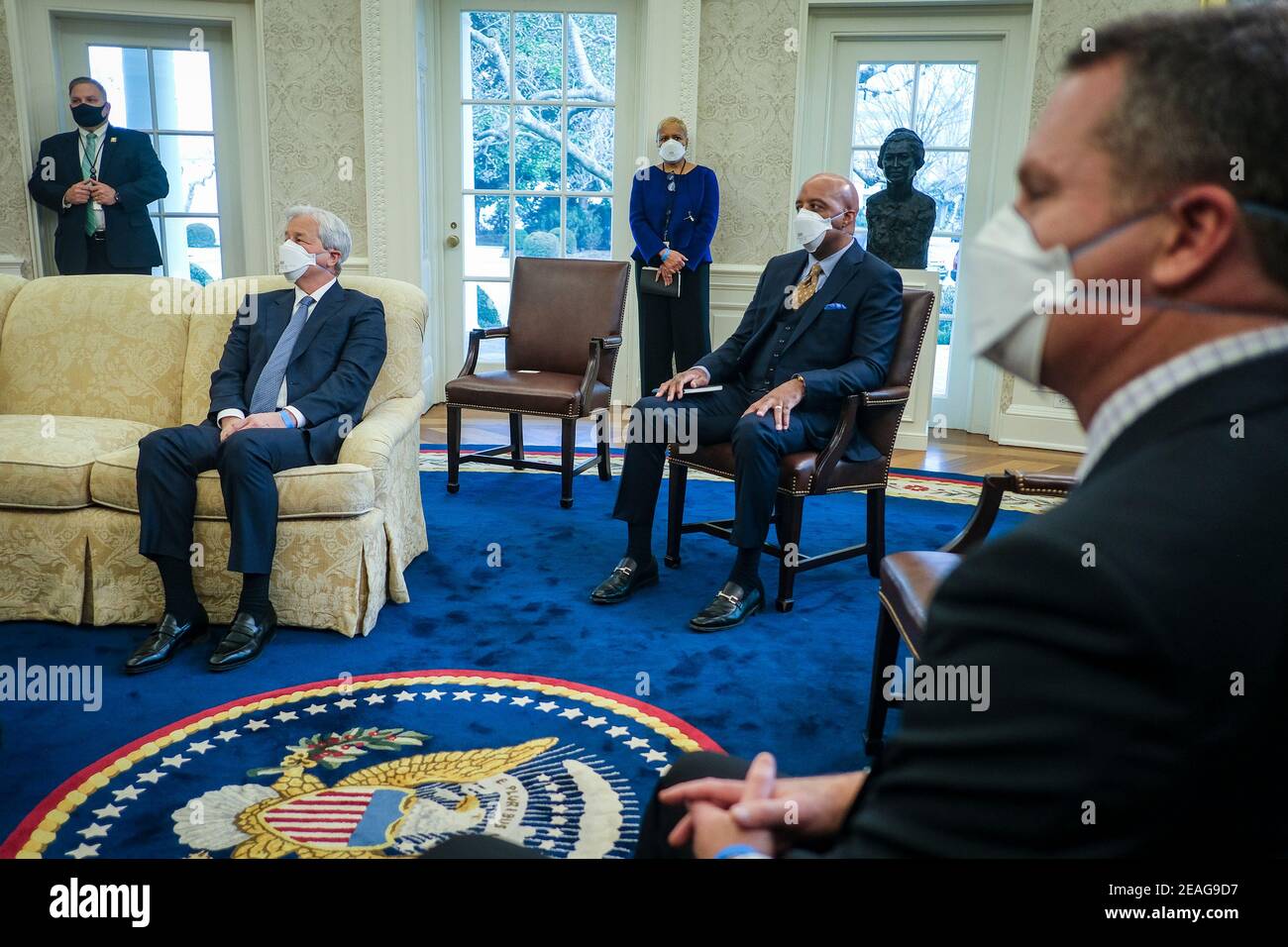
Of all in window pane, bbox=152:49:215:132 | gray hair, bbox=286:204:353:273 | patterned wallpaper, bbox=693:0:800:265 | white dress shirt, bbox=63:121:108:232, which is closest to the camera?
gray hair, bbox=286:204:353:273

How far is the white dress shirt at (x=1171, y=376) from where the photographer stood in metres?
0.60

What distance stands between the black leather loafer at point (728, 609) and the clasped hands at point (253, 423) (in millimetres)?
1252

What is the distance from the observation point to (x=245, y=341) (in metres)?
3.08

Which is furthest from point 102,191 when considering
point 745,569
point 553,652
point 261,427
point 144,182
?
point 745,569

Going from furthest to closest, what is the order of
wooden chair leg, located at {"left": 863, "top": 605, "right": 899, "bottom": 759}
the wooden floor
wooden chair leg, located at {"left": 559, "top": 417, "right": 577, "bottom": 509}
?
the wooden floor < wooden chair leg, located at {"left": 559, "top": 417, "right": 577, "bottom": 509} < wooden chair leg, located at {"left": 863, "top": 605, "right": 899, "bottom": 759}

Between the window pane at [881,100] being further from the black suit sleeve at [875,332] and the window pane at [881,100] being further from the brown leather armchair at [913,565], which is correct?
the brown leather armchair at [913,565]

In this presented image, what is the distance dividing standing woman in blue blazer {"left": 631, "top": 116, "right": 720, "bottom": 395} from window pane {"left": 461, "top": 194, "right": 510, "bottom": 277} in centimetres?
106

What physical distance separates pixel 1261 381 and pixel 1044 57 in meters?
5.24

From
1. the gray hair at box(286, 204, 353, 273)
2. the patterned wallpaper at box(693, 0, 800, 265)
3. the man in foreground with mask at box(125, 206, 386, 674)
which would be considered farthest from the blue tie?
the patterned wallpaper at box(693, 0, 800, 265)

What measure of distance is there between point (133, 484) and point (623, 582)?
1351 mm

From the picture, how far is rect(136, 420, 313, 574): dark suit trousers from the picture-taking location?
8.53ft

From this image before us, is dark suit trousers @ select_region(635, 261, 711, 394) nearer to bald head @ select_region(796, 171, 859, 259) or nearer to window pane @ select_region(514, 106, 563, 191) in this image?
window pane @ select_region(514, 106, 563, 191)

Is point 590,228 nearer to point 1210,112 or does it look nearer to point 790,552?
point 790,552
